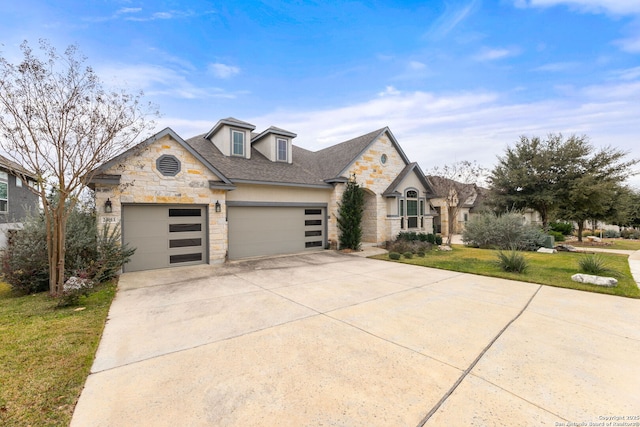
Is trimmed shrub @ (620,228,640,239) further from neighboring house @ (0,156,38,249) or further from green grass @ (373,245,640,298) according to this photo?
neighboring house @ (0,156,38,249)

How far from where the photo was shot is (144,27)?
9070 millimetres

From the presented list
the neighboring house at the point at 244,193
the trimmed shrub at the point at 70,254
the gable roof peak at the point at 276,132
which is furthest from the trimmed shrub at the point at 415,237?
the trimmed shrub at the point at 70,254

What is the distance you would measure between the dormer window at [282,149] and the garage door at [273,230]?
3373 millimetres

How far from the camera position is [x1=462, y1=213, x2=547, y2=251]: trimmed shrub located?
46.9 ft

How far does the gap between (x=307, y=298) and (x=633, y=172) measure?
71.9 feet

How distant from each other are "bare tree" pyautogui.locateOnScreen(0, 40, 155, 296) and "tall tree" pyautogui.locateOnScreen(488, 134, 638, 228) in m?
21.6

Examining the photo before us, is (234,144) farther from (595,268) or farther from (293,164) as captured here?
(595,268)

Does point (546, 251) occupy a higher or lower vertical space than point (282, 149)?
lower

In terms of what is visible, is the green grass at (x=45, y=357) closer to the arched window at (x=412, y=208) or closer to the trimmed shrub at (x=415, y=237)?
the trimmed shrub at (x=415, y=237)

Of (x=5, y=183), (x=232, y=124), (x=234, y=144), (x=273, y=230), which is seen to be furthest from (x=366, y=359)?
(x=5, y=183)

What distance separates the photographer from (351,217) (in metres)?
13.6

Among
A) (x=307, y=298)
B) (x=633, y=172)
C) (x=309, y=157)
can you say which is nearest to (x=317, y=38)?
(x=309, y=157)

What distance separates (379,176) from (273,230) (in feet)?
23.5

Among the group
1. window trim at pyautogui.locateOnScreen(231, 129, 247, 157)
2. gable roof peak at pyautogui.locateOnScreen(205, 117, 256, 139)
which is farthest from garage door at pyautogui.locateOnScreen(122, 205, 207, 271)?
gable roof peak at pyautogui.locateOnScreen(205, 117, 256, 139)
